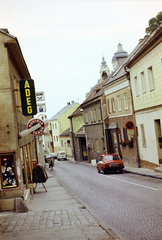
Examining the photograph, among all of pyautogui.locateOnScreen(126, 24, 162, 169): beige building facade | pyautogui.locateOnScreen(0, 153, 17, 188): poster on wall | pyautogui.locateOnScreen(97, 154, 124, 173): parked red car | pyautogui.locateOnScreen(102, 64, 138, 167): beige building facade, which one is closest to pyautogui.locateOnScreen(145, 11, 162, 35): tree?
pyautogui.locateOnScreen(102, 64, 138, 167): beige building facade

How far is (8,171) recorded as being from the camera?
12.4 metres

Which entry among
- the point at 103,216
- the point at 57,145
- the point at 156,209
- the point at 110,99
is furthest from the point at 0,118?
the point at 57,145

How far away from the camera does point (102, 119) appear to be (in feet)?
123

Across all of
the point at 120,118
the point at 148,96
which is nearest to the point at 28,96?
the point at 148,96

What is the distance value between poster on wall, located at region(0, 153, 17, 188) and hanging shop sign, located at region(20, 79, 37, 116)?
2.17 metres

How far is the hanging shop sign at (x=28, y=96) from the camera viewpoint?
13.4m

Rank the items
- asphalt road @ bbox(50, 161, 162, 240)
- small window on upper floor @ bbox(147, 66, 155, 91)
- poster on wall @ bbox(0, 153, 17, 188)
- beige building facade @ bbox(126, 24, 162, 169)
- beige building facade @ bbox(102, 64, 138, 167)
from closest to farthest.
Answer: asphalt road @ bbox(50, 161, 162, 240) → poster on wall @ bbox(0, 153, 17, 188) → beige building facade @ bbox(126, 24, 162, 169) → small window on upper floor @ bbox(147, 66, 155, 91) → beige building facade @ bbox(102, 64, 138, 167)

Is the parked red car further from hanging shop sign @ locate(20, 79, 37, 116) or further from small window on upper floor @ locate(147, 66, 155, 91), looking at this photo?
hanging shop sign @ locate(20, 79, 37, 116)

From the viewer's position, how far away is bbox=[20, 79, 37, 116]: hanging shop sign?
1345 centimetres

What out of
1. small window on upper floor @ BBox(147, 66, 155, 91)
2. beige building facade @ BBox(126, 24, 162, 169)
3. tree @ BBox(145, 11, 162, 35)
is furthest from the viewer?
tree @ BBox(145, 11, 162, 35)

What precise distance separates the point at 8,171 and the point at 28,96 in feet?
9.89

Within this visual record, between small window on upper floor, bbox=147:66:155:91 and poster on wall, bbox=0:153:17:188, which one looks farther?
small window on upper floor, bbox=147:66:155:91

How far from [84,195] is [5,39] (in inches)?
295

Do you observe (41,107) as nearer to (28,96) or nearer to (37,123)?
(28,96)
